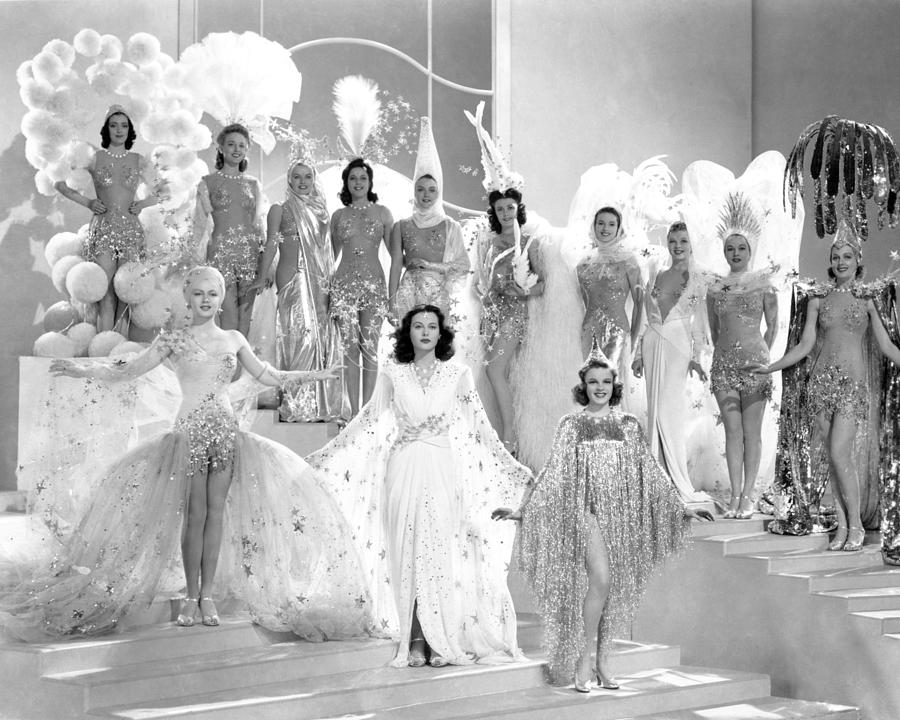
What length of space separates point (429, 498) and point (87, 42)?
4.01m

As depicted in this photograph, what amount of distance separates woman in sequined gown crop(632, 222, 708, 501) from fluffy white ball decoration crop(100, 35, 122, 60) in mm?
3437

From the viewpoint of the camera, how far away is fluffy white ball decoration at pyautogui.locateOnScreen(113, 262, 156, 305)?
8.24 metres

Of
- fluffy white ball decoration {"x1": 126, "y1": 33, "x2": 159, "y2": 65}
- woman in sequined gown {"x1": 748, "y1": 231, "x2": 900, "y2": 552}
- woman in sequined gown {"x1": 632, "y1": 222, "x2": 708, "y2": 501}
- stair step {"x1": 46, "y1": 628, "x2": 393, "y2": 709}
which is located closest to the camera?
stair step {"x1": 46, "y1": 628, "x2": 393, "y2": 709}

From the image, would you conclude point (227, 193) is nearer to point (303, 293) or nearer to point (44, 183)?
point (303, 293)

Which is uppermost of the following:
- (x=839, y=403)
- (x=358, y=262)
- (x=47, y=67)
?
(x=47, y=67)

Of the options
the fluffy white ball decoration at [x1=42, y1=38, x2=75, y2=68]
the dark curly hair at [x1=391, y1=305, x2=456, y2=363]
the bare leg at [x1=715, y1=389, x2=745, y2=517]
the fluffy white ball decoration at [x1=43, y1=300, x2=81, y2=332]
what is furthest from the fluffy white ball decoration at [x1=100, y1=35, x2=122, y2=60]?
the bare leg at [x1=715, y1=389, x2=745, y2=517]

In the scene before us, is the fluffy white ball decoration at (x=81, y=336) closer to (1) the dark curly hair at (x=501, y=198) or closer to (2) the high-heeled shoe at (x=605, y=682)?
(1) the dark curly hair at (x=501, y=198)

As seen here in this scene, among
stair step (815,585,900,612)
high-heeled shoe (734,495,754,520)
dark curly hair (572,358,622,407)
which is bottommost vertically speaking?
stair step (815,585,900,612)

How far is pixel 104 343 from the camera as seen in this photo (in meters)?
8.01

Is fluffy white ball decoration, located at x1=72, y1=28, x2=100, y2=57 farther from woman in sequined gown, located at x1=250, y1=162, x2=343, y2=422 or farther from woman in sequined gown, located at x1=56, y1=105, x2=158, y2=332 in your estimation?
woman in sequined gown, located at x1=250, y1=162, x2=343, y2=422

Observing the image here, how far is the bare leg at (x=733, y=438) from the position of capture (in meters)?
8.28

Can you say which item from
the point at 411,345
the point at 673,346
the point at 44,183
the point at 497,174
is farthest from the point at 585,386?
the point at 44,183

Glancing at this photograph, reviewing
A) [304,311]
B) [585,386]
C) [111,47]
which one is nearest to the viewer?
[585,386]

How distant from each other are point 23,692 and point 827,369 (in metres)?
4.29
